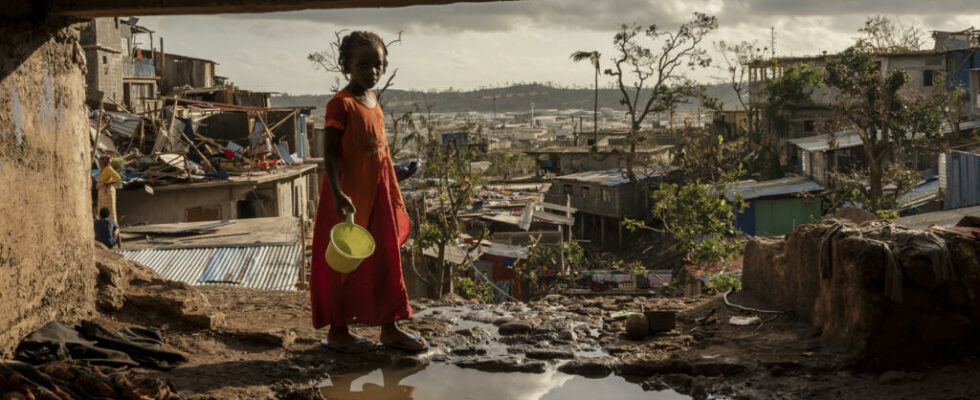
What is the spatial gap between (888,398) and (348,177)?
263 centimetres

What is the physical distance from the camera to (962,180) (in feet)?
52.1

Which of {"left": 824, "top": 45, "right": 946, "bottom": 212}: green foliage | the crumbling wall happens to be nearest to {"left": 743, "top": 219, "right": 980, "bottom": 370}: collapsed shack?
the crumbling wall

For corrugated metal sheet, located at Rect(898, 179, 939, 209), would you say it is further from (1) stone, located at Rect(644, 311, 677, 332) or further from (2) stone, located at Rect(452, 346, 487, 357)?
(2) stone, located at Rect(452, 346, 487, 357)

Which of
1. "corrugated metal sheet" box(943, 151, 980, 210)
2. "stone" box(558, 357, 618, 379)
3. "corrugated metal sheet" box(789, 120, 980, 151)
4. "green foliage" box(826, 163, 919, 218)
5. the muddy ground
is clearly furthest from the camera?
"corrugated metal sheet" box(789, 120, 980, 151)

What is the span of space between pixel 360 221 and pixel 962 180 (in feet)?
49.2

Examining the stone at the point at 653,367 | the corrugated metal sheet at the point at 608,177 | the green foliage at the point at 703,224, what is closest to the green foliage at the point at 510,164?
the corrugated metal sheet at the point at 608,177

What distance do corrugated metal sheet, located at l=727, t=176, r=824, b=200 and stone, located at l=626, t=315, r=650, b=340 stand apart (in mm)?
20585

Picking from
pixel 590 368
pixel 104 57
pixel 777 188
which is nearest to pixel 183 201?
pixel 104 57

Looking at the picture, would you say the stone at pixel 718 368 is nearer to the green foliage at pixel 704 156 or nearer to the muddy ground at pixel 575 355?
the muddy ground at pixel 575 355

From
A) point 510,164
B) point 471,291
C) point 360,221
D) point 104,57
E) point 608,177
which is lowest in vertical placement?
point 471,291

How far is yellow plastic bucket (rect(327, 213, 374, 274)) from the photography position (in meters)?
4.06

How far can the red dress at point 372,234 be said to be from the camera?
13.8 feet

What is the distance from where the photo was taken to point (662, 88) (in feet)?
92.1

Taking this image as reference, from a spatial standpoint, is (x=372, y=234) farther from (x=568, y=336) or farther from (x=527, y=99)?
(x=527, y=99)
